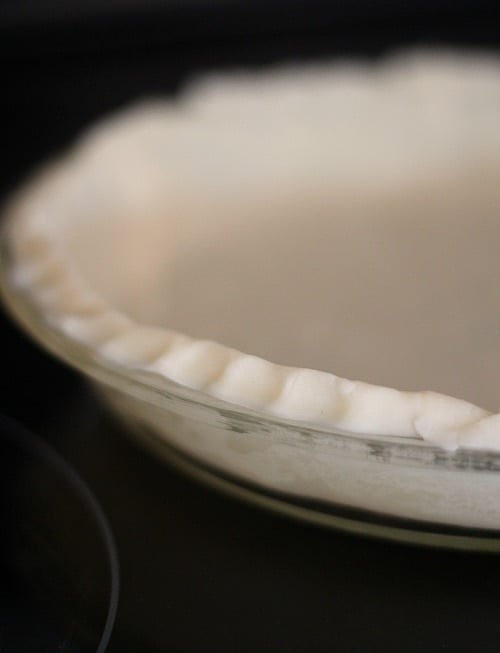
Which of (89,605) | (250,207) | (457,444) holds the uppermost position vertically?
(250,207)

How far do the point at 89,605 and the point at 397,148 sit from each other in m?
0.44

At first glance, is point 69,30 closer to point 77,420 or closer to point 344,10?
point 344,10

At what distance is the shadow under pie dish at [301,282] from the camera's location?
343 mm

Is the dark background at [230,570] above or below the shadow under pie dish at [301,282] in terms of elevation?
below

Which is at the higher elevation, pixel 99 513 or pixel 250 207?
pixel 250 207

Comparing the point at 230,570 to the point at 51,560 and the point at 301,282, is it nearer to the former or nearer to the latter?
the point at 51,560

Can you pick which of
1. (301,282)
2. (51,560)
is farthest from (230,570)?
(301,282)

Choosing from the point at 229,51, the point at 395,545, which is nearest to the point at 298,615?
the point at 395,545

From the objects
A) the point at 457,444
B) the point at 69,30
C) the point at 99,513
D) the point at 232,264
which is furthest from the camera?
the point at 69,30

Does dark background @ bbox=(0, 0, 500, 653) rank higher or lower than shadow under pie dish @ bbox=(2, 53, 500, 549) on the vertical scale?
lower

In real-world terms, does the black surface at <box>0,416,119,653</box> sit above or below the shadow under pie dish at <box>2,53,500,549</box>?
below

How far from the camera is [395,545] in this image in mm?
409

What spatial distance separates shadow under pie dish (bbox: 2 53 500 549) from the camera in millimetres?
343

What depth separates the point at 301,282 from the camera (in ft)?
1.86
